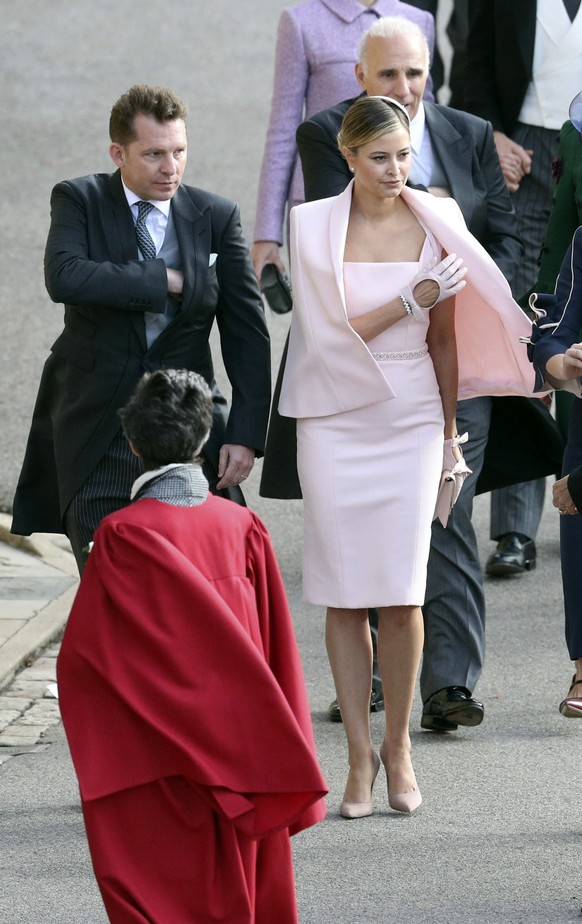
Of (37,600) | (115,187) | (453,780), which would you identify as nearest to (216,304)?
(115,187)

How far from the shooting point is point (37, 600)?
7285 mm

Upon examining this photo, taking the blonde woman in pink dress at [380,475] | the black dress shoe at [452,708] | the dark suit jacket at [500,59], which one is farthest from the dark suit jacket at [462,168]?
the dark suit jacket at [500,59]

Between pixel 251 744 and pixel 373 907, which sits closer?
pixel 251 744

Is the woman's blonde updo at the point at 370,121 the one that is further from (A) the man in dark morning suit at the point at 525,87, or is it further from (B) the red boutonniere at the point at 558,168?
(A) the man in dark morning suit at the point at 525,87

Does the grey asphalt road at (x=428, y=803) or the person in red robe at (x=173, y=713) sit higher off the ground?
the person in red robe at (x=173, y=713)

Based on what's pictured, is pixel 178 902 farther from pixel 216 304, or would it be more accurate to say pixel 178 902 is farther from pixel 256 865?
pixel 216 304

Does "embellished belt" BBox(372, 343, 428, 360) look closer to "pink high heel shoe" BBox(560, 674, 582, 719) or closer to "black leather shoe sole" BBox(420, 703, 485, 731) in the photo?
"pink high heel shoe" BBox(560, 674, 582, 719)

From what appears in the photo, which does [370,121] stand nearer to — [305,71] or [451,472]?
[451,472]

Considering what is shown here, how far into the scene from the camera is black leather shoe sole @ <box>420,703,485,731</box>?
562cm

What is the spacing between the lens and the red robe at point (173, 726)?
372 centimetres

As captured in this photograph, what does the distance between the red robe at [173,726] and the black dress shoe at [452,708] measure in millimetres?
1883

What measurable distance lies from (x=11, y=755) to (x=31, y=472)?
3.23 feet

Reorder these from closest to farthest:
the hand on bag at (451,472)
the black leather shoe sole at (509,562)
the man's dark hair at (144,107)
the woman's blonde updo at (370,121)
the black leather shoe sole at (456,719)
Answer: the man's dark hair at (144,107)
the woman's blonde updo at (370,121)
the hand on bag at (451,472)
the black leather shoe sole at (456,719)
the black leather shoe sole at (509,562)

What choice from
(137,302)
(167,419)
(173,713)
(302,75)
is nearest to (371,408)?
(137,302)
